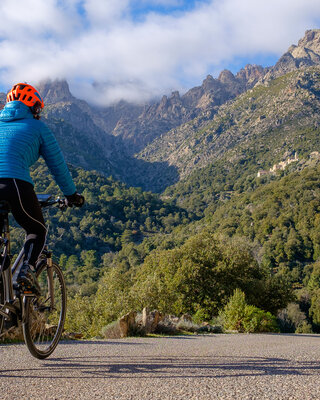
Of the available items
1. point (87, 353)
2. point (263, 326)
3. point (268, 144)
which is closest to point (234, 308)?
point (263, 326)

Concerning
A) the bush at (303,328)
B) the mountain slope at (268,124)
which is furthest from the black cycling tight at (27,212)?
the mountain slope at (268,124)

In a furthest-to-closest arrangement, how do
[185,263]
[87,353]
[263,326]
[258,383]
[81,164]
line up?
[81,164]
[185,263]
[263,326]
[87,353]
[258,383]

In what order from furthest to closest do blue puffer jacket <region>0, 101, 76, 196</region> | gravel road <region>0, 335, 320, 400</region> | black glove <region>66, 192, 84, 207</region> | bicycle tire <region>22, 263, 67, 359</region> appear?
black glove <region>66, 192, 84, 207</region>, bicycle tire <region>22, 263, 67, 359</region>, blue puffer jacket <region>0, 101, 76, 196</region>, gravel road <region>0, 335, 320, 400</region>

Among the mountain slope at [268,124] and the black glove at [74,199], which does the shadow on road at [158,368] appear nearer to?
the black glove at [74,199]

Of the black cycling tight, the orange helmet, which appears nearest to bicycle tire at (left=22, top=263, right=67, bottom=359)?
the black cycling tight

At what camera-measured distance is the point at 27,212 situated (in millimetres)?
3031

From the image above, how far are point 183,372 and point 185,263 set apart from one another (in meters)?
16.9

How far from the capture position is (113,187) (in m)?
139

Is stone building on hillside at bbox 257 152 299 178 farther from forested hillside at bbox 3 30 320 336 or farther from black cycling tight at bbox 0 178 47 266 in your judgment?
black cycling tight at bbox 0 178 47 266

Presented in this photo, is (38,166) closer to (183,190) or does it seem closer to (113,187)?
(113,187)

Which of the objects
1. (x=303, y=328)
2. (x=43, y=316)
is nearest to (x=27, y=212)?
(x=43, y=316)

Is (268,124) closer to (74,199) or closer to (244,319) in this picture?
(244,319)

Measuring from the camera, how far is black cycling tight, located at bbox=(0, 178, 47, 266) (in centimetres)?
291

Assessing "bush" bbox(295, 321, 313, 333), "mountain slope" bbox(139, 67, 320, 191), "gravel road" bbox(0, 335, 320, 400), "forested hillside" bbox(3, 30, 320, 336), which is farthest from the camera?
"mountain slope" bbox(139, 67, 320, 191)
